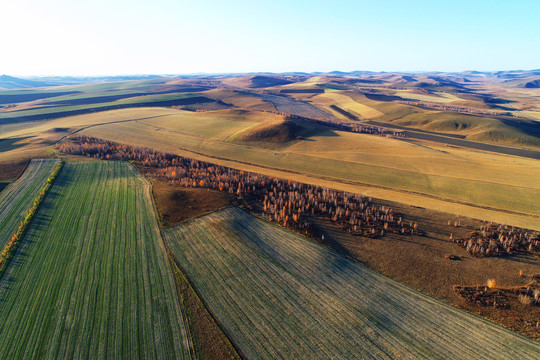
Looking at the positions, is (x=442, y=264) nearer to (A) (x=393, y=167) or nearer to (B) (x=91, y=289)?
(B) (x=91, y=289)

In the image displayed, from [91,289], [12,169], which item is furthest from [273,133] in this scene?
[91,289]

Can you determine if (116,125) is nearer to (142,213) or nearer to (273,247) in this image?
(142,213)

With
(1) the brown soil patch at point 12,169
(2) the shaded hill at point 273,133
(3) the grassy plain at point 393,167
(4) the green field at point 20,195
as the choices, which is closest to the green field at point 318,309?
(4) the green field at point 20,195

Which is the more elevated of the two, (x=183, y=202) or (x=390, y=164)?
(x=390, y=164)

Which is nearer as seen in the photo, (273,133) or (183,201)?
(183,201)

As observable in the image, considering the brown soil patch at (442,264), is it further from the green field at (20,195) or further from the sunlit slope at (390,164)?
the green field at (20,195)
